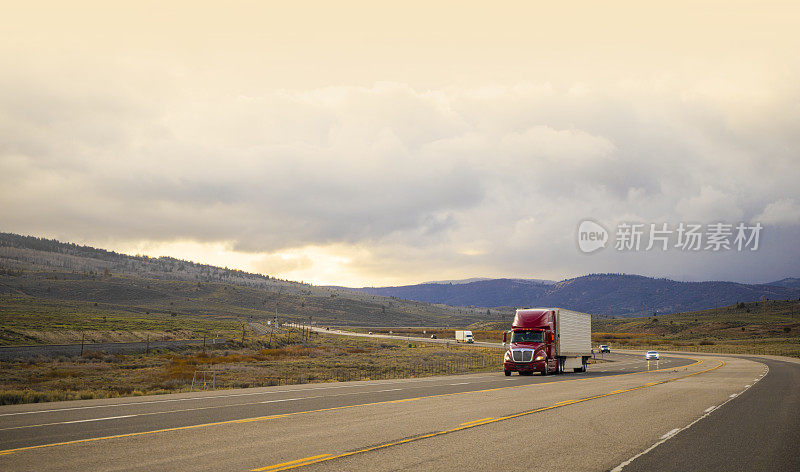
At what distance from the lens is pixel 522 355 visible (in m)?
38.6

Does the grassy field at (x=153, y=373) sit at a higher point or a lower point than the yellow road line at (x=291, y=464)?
lower

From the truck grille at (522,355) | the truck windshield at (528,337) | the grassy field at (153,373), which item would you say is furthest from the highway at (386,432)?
the truck windshield at (528,337)

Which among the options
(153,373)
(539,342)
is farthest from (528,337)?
(153,373)

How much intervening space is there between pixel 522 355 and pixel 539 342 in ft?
4.58

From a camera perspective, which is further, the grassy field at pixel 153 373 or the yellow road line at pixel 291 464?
the grassy field at pixel 153 373

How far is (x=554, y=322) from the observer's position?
132 feet

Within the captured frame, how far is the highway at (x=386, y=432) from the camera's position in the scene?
10.5 metres

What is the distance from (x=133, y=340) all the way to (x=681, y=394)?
275 ft

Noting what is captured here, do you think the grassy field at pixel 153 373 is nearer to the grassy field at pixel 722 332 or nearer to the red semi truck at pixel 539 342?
the red semi truck at pixel 539 342

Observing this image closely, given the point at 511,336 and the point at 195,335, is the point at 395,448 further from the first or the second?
the point at 195,335

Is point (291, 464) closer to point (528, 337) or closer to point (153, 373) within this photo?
point (528, 337)

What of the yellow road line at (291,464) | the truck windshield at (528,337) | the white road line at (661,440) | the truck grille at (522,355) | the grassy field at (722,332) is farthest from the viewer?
the grassy field at (722,332)

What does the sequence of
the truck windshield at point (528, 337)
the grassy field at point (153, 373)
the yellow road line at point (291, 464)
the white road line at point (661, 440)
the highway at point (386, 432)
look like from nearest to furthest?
the yellow road line at point (291, 464)
the white road line at point (661, 440)
the highway at point (386, 432)
the grassy field at point (153, 373)
the truck windshield at point (528, 337)

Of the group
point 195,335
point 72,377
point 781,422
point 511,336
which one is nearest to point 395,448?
point 781,422
